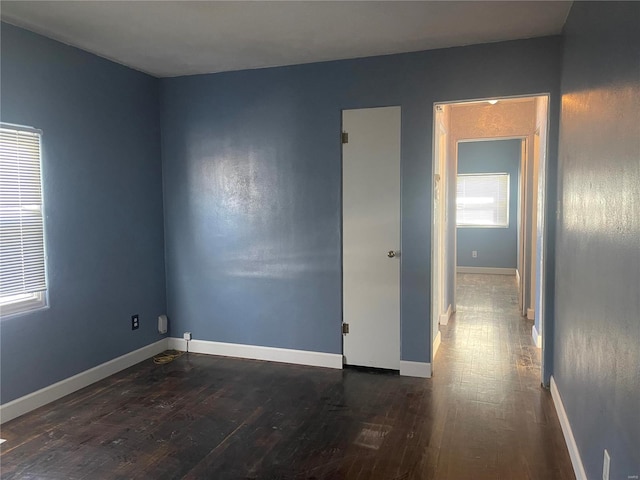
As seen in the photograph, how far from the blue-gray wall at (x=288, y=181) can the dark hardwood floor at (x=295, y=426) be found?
1.58 ft

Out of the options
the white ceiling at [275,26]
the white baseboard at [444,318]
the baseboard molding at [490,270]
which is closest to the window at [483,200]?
the baseboard molding at [490,270]

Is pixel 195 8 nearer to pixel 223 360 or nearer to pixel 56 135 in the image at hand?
pixel 56 135

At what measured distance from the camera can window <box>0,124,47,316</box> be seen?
2.93m

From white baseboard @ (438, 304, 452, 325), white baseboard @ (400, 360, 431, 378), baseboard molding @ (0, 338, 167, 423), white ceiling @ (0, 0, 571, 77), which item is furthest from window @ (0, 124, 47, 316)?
white baseboard @ (438, 304, 452, 325)

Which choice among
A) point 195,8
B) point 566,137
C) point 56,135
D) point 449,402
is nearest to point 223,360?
point 449,402

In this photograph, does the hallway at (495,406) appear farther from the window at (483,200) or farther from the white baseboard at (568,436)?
the window at (483,200)

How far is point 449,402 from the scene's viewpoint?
3.19 meters

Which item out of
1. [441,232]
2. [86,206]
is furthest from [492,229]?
[86,206]

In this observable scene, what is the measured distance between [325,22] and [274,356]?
2736 millimetres

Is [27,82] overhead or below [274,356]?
overhead

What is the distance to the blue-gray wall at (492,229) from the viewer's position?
9016 millimetres

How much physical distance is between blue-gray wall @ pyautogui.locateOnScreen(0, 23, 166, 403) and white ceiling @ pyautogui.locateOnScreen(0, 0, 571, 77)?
268 mm

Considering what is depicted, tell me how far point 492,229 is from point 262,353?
21.5ft

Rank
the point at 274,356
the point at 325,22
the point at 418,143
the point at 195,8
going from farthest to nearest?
1. the point at 274,356
2. the point at 418,143
3. the point at 325,22
4. the point at 195,8
